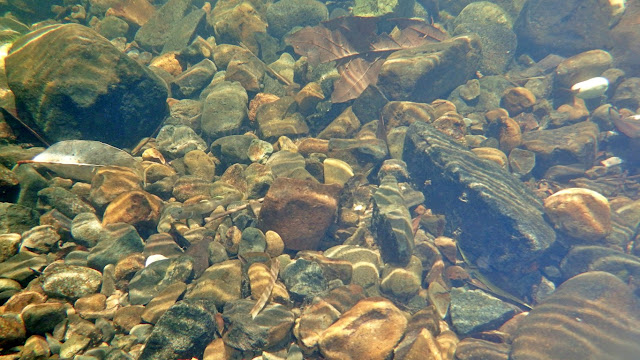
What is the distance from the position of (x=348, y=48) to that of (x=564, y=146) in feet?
13.6

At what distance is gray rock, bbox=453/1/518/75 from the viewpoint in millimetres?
6773

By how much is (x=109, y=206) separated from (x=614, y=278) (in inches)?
247

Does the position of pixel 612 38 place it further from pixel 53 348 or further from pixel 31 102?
pixel 31 102

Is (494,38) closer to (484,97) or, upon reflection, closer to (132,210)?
(484,97)

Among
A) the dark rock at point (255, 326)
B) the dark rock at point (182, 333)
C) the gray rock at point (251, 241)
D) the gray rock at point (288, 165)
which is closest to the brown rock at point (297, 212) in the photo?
the gray rock at point (251, 241)

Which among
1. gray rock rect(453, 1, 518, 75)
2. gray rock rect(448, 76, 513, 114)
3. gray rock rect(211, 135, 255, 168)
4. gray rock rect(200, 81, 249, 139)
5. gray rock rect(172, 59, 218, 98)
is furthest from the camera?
gray rock rect(453, 1, 518, 75)

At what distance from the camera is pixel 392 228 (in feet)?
11.8

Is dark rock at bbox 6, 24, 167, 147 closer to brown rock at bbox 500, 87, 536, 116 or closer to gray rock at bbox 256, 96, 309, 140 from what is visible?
gray rock at bbox 256, 96, 309, 140

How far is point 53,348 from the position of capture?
2.26 metres

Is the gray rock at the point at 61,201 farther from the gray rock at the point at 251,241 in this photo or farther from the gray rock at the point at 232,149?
the gray rock at the point at 251,241

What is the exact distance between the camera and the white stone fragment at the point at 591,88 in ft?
18.5

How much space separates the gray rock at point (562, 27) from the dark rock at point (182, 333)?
9.23 m

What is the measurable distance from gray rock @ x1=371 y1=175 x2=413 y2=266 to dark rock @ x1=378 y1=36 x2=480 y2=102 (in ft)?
7.85

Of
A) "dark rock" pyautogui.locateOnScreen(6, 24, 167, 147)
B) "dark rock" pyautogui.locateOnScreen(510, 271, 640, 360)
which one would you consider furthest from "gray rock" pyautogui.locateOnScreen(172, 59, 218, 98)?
"dark rock" pyautogui.locateOnScreen(510, 271, 640, 360)
